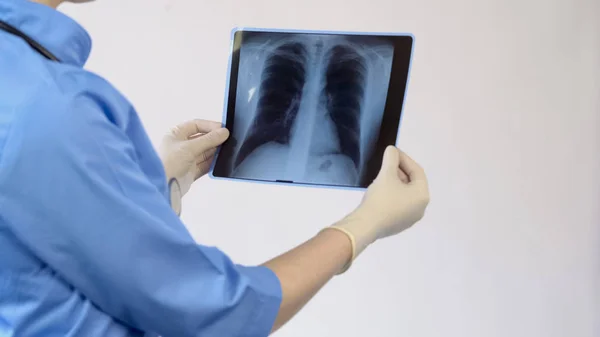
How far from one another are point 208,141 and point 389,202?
34 cm

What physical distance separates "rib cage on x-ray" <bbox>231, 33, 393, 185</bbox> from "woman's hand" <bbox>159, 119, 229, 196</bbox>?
0.15ft

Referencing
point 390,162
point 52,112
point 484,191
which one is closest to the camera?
point 52,112

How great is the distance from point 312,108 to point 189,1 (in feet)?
2.42

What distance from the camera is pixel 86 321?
0.57 metres

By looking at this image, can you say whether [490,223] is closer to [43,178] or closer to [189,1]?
[189,1]

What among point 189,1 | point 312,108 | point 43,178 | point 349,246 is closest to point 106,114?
point 43,178

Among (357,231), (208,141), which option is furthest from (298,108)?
(357,231)

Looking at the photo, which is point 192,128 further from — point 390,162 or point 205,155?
point 390,162

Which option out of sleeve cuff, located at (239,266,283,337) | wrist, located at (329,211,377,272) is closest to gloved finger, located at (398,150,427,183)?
wrist, located at (329,211,377,272)

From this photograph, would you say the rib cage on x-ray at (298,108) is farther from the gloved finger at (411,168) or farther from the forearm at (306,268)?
the forearm at (306,268)

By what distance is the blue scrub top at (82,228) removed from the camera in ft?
1.67

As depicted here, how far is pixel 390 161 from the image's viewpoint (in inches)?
37.4

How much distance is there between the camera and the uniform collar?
0.56m

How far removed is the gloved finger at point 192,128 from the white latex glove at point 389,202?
0.34 metres
